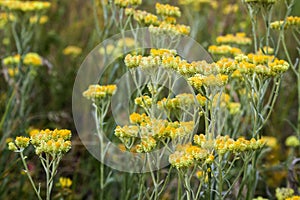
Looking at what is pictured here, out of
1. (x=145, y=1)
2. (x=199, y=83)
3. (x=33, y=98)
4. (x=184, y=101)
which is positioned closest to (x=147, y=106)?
(x=184, y=101)

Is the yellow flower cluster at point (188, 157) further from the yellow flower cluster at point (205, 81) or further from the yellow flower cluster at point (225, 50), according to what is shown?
the yellow flower cluster at point (225, 50)

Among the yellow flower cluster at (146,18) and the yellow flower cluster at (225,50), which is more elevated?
the yellow flower cluster at (146,18)

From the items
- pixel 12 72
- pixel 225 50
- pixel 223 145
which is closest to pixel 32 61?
pixel 12 72

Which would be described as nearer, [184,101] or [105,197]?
[184,101]

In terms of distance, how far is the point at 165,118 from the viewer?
2.10 m

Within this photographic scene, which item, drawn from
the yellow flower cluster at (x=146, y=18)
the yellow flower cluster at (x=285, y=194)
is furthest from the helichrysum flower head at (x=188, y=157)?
the yellow flower cluster at (x=146, y=18)

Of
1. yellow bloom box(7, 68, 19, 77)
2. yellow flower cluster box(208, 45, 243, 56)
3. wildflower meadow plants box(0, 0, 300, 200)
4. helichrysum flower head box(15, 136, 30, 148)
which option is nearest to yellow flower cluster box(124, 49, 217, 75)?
wildflower meadow plants box(0, 0, 300, 200)

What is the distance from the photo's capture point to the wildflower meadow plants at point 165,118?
1.44m

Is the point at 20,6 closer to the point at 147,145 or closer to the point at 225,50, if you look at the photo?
the point at 225,50

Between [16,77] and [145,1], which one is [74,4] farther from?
[16,77]

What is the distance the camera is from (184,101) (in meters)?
1.56

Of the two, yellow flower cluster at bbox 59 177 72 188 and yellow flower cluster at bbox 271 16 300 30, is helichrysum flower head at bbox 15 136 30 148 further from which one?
yellow flower cluster at bbox 271 16 300 30

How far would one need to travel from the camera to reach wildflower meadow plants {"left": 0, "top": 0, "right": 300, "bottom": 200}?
1443 mm

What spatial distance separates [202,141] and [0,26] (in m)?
2.42
